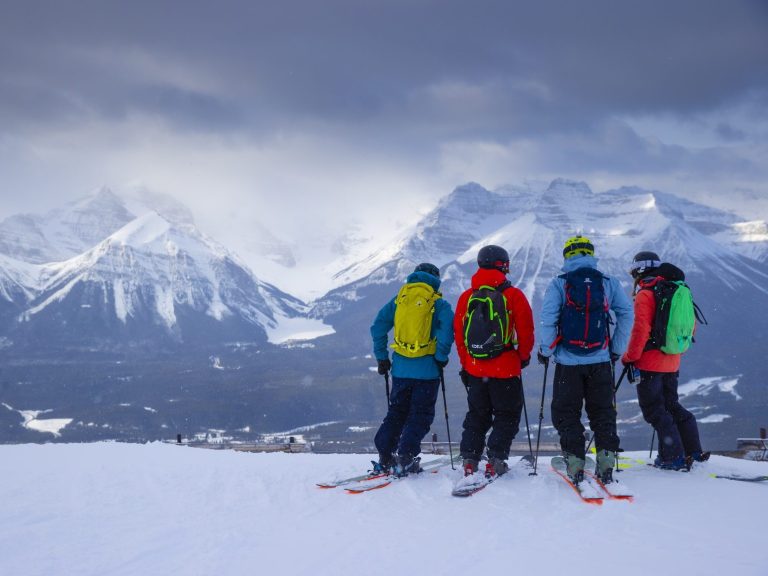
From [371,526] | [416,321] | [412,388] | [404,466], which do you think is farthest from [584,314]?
[371,526]

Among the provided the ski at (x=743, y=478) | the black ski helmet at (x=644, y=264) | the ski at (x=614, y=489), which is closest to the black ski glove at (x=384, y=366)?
the ski at (x=614, y=489)

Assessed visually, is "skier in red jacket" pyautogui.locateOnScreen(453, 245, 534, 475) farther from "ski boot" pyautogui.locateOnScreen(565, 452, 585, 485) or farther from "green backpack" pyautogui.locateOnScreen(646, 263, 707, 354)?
"green backpack" pyautogui.locateOnScreen(646, 263, 707, 354)

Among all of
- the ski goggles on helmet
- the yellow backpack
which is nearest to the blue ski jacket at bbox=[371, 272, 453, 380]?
the yellow backpack

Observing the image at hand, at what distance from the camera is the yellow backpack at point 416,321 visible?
1036 cm

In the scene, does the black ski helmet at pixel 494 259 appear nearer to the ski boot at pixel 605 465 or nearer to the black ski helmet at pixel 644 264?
the black ski helmet at pixel 644 264

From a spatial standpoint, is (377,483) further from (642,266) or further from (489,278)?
(642,266)

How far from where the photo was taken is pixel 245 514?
324 inches

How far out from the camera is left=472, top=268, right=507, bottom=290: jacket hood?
31.8ft

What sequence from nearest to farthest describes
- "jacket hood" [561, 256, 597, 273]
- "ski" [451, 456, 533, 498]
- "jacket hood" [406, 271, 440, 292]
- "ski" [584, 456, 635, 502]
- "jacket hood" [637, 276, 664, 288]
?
"ski" [584, 456, 635, 502], "ski" [451, 456, 533, 498], "jacket hood" [561, 256, 597, 273], "jacket hood" [637, 276, 664, 288], "jacket hood" [406, 271, 440, 292]

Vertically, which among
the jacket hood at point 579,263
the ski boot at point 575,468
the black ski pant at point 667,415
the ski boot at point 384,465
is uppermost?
the jacket hood at point 579,263

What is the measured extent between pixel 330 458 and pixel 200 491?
15.5 feet

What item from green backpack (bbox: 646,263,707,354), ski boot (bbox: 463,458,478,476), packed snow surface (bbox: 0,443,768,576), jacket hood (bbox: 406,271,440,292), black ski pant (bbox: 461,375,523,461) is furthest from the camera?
jacket hood (bbox: 406,271,440,292)

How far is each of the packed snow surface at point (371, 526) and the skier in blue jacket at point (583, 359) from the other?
70 cm

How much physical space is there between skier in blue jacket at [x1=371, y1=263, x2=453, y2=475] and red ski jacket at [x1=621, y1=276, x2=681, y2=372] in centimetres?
292
